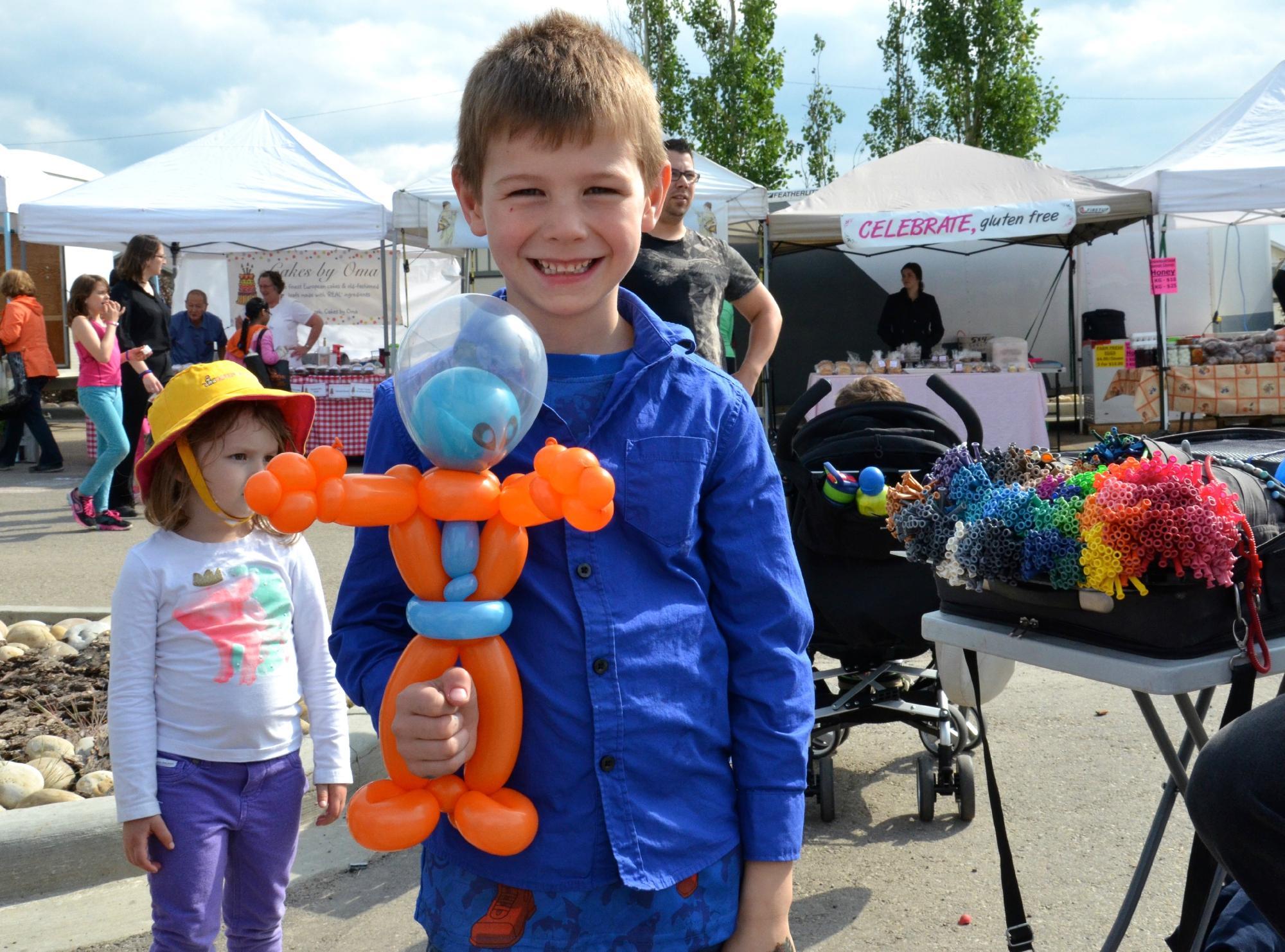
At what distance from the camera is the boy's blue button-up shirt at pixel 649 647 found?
1.41m

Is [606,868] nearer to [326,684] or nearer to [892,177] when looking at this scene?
[326,684]

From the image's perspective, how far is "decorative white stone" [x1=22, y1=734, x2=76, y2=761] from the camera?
3.93m

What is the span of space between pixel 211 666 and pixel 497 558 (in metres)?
1.25

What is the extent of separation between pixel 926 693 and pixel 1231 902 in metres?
1.68

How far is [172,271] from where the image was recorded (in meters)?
13.3

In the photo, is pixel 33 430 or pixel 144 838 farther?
pixel 33 430

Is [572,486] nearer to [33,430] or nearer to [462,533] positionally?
[462,533]

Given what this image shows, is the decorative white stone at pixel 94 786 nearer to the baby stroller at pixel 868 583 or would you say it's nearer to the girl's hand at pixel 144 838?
the girl's hand at pixel 144 838

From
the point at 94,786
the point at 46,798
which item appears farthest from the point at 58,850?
the point at 94,786

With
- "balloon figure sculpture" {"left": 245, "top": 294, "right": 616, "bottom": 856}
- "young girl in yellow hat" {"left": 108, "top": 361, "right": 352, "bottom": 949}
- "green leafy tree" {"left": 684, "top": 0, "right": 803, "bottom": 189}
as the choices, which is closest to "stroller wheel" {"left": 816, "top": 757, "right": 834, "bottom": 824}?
"young girl in yellow hat" {"left": 108, "top": 361, "right": 352, "bottom": 949}

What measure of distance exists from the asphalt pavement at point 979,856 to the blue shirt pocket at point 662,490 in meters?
1.86

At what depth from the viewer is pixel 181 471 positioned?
2.42 meters

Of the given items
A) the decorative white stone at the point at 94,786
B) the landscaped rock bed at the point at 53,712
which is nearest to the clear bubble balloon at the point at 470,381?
the landscaped rock bed at the point at 53,712

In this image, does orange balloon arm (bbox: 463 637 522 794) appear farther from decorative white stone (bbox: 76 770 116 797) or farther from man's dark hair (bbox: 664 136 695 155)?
man's dark hair (bbox: 664 136 695 155)
